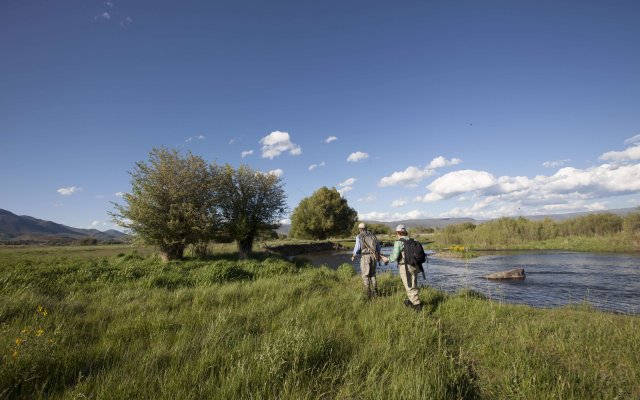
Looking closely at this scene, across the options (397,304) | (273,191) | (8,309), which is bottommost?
(397,304)

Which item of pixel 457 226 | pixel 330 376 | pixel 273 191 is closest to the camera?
pixel 330 376

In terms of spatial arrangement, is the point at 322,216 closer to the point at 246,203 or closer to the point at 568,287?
the point at 246,203

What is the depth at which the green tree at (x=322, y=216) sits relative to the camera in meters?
60.4

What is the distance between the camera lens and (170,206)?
18500mm

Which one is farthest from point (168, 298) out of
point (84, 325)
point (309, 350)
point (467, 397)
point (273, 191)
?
point (273, 191)

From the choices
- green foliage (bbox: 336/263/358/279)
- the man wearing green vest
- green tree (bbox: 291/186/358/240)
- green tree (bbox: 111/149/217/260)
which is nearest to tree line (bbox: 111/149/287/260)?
green tree (bbox: 111/149/217/260)

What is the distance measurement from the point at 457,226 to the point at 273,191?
154ft

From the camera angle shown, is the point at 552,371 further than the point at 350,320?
No

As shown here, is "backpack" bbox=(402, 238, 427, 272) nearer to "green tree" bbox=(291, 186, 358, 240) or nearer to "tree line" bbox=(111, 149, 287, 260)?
"tree line" bbox=(111, 149, 287, 260)

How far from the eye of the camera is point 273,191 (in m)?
25.1

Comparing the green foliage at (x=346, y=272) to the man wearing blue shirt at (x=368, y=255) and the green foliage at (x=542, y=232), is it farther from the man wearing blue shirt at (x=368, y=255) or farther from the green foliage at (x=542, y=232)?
the green foliage at (x=542, y=232)

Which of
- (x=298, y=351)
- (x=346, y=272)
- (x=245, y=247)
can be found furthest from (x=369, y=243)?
(x=245, y=247)

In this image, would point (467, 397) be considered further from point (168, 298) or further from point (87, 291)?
point (87, 291)

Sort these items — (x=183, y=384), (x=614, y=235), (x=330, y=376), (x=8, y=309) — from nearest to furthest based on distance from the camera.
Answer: (x=183, y=384), (x=330, y=376), (x=8, y=309), (x=614, y=235)
